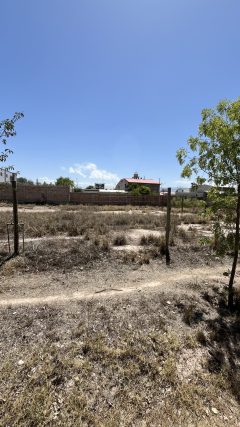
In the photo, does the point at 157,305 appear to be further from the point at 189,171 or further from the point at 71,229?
the point at 71,229

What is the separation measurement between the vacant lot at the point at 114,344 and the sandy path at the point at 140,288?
0.03m

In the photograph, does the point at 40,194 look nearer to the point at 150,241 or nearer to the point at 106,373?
the point at 150,241

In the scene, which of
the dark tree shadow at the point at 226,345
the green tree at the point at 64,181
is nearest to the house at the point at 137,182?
the green tree at the point at 64,181

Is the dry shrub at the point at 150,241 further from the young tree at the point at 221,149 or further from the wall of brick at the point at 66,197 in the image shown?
the wall of brick at the point at 66,197

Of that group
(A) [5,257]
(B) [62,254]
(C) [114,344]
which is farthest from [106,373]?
(A) [5,257]

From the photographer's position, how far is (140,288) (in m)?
6.19

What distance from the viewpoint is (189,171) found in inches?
220

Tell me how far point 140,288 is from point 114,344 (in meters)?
2.11

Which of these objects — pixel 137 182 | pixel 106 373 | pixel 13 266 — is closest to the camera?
pixel 106 373

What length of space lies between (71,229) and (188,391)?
329 inches

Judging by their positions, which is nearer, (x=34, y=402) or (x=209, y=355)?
(x=34, y=402)

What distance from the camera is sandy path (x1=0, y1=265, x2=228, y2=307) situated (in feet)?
17.6

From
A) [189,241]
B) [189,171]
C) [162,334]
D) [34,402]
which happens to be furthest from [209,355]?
[189,241]

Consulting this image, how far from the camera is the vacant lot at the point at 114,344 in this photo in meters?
3.14
